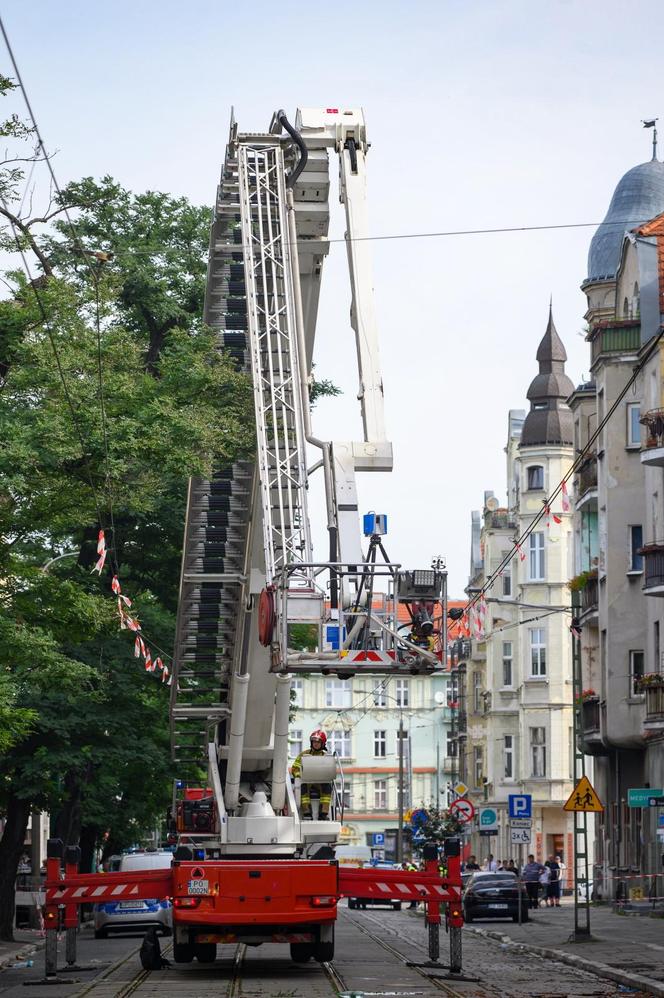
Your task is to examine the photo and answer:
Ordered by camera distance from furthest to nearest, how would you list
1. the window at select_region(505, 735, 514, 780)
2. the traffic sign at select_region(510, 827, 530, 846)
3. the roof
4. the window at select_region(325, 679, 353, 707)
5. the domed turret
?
1. the window at select_region(325, 679, 353, 707)
2. the window at select_region(505, 735, 514, 780)
3. the domed turret
4. the roof
5. the traffic sign at select_region(510, 827, 530, 846)

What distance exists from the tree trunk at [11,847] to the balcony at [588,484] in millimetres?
23190

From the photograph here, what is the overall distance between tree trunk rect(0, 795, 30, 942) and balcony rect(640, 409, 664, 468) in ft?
54.8

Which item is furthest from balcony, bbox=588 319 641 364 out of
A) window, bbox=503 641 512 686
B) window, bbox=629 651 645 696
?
window, bbox=503 641 512 686

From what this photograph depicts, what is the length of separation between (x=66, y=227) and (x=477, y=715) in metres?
64.6

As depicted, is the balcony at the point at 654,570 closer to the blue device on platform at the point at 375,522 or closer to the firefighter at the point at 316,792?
the firefighter at the point at 316,792

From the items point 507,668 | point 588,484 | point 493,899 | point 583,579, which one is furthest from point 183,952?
point 507,668

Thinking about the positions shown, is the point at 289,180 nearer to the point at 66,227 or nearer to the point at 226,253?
the point at 226,253

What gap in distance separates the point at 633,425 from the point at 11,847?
23.3 m

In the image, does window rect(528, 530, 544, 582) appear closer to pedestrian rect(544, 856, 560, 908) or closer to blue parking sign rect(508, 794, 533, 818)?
pedestrian rect(544, 856, 560, 908)

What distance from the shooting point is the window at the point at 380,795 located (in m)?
132

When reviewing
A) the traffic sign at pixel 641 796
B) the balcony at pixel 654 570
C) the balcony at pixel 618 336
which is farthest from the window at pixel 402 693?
the traffic sign at pixel 641 796

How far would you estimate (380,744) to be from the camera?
136 m

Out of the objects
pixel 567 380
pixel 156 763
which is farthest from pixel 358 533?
pixel 567 380

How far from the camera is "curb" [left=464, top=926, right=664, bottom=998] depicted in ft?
65.4
